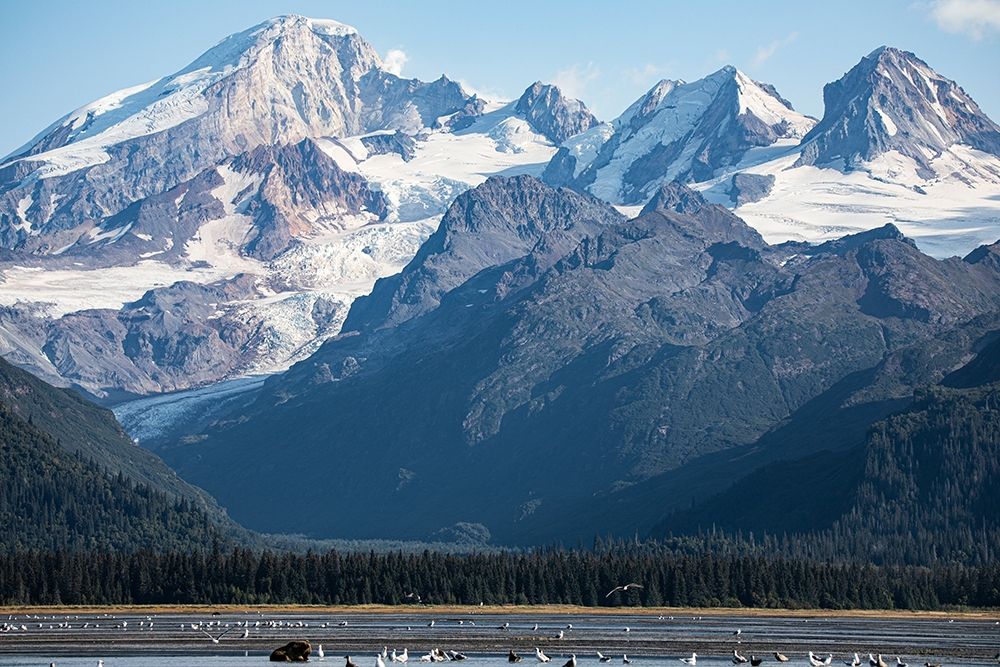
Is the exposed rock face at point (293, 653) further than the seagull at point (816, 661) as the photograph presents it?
Yes

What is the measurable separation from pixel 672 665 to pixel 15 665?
2614 inches

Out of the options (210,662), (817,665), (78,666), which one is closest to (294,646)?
(210,662)

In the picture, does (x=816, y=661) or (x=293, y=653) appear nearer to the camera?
(x=816, y=661)

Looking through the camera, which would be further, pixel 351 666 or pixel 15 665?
pixel 15 665

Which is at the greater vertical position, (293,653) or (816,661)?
(293,653)

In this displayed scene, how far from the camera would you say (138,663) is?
197250 mm

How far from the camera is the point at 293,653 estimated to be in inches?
7687

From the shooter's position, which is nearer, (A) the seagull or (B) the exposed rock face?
(A) the seagull

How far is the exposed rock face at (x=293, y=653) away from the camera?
195 meters

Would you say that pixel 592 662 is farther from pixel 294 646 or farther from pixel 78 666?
pixel 78 666

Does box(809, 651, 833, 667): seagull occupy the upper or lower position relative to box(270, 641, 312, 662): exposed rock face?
lower

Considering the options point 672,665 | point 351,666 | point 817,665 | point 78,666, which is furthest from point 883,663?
point 78,666

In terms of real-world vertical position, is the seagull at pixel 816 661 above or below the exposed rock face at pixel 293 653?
→ below

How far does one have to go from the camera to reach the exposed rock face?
195000mm
